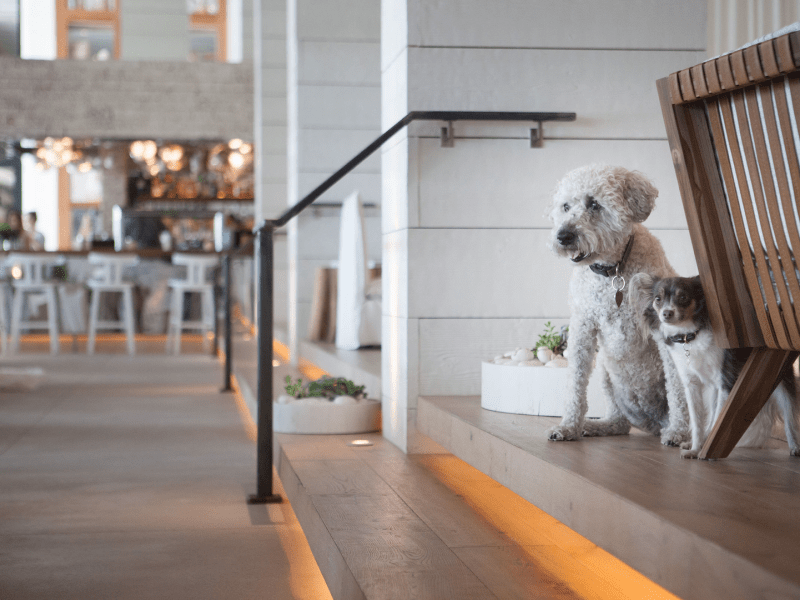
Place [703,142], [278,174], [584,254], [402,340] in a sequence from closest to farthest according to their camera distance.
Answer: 1. [703,142]
2. [584,254]
3. [402,340]
4. [278,174]

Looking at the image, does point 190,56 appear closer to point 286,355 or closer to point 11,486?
point 286,355

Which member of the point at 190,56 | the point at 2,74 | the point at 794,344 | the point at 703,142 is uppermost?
the point at 190,56

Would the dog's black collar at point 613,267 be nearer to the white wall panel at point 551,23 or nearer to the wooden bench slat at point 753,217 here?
the wooden bench slat at point 753,217

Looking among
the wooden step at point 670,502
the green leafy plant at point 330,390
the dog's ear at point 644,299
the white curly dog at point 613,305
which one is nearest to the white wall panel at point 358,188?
the green leafy plant at point 330,390

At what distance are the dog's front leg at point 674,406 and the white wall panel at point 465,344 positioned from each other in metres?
0.93

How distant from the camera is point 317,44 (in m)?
5.83

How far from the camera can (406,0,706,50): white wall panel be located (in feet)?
8.87

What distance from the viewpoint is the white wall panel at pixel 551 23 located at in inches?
106

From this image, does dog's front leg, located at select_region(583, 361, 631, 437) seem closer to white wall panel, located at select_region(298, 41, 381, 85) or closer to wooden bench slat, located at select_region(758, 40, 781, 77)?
wooden bench slat, located at select_region(758, 40, 781, 77)

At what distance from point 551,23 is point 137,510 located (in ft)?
6.81

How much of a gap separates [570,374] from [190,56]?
14245 mm

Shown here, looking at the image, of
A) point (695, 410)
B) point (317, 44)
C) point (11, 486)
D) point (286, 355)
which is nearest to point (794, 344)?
point (695, 410)

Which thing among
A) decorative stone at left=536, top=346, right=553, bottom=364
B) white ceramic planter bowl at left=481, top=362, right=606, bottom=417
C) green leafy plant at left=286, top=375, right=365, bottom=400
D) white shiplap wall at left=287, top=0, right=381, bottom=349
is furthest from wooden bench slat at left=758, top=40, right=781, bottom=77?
white shiplap wall at left=287, top=0, right=381, bottom=349

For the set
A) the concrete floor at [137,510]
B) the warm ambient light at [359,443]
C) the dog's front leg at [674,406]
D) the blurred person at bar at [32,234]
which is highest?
the blurred person at bar at [32,234]
